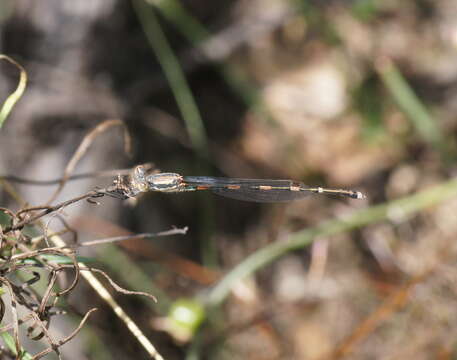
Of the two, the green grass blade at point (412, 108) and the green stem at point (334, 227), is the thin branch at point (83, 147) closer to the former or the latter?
the green stem at point (334, 227)

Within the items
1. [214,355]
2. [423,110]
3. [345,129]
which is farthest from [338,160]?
[214,355]

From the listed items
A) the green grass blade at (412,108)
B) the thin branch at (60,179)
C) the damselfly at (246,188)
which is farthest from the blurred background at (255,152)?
the thin branch at (60,179)

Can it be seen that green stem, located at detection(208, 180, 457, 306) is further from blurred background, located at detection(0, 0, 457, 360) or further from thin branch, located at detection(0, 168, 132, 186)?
thin branch, located at detection(0, 168, 132, 186)

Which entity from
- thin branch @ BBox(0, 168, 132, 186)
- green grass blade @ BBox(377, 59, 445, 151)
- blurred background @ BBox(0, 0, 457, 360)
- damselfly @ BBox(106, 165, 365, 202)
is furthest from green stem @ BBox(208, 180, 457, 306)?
thin branch @ BBox(0, 168, 132, 186)

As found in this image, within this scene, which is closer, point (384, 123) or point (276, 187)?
point (276, 187)

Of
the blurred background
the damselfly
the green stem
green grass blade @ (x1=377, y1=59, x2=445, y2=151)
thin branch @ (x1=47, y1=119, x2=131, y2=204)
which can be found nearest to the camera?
thin branch @ (x1=47, y1=119, x2=131, y2=204)

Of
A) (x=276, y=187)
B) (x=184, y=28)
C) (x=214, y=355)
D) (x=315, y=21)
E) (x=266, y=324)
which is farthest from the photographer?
(x=315, y=21)

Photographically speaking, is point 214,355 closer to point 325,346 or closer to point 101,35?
point 325,346

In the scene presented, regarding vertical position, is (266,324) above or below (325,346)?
above
